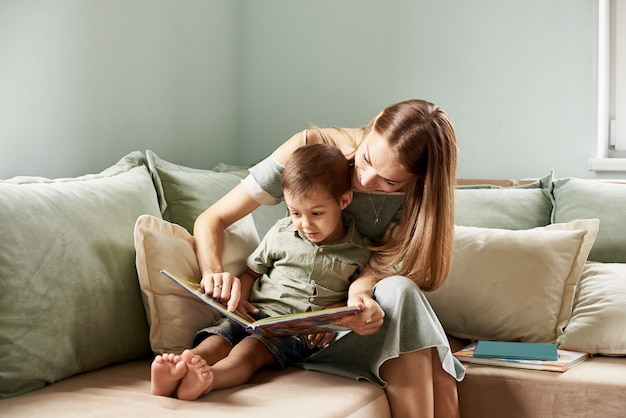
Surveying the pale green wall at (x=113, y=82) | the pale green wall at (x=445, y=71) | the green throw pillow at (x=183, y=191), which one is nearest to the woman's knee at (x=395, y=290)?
the green throw pillow at (x=183, y=191)

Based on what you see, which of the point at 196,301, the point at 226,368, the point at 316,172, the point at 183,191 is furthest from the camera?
the point at 183,191

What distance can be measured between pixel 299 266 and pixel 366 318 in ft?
0.89

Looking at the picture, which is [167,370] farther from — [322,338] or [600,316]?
[600,316]

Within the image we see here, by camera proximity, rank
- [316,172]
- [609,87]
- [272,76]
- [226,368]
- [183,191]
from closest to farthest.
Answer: [226,368] < [316,172] < [183,191] < [609,87] < [272,76]

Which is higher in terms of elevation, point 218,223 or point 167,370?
point 218,223

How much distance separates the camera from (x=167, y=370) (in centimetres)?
147

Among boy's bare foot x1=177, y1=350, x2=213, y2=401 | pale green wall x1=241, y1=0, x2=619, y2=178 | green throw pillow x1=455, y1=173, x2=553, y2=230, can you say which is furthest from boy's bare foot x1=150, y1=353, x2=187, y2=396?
pale green wall x1=241, y1=0, x2=619, y2=178

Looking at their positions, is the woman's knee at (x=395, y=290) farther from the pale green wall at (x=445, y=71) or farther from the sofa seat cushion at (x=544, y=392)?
the pale green wall at (x=445, y=71)

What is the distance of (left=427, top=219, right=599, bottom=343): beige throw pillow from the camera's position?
2.02 m

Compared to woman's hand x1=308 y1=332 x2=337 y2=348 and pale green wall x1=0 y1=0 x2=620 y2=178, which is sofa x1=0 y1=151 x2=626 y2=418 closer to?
woman's hand x1=308 y1=332 x2=337 y2=348

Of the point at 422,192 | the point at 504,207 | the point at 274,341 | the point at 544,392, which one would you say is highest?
the point at 422,192

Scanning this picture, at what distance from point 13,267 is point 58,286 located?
11cm

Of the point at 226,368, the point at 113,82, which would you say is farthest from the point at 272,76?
the point at 226,368

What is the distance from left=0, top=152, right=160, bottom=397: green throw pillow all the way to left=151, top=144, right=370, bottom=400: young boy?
0.20 m
